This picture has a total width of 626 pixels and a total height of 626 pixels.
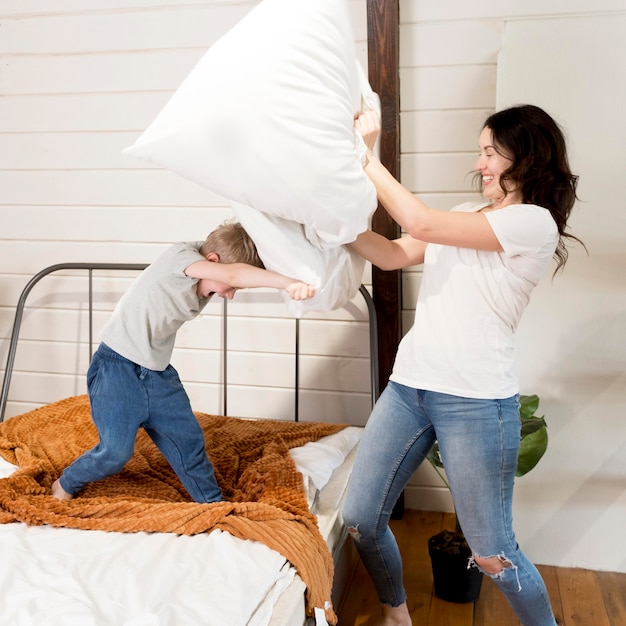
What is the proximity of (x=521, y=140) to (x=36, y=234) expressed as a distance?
6.65 ft

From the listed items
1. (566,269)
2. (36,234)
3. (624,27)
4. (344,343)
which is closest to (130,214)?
(36,234)

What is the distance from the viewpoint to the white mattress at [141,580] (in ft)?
4.79

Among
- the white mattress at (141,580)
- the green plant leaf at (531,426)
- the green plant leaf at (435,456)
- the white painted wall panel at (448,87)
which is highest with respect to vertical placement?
the white painted wall panel at (448,87)

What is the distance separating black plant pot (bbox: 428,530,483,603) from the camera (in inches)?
88.0

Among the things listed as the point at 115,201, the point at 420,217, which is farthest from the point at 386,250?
the point at 115,201

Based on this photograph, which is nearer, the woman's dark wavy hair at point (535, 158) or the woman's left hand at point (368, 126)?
the woman's left hand at point (368, 126)

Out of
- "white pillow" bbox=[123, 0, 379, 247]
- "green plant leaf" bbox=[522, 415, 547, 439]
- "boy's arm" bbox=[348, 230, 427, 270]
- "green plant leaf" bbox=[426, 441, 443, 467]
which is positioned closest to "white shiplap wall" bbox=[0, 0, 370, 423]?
"green plant leaf" bbox=[426, 441, 443, 467]

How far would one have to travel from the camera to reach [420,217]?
5.32ft

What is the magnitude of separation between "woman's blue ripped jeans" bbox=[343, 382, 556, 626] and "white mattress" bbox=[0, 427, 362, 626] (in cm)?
27

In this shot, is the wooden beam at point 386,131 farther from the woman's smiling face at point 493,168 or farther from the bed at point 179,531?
the woman's smiling face at point 493,168

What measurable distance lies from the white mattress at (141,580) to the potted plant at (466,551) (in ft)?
2.23

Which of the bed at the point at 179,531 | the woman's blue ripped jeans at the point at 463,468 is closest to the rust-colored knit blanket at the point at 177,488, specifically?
the bed at the point at 179,531

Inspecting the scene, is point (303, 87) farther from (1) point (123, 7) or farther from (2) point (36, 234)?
(2) point (36, 234)

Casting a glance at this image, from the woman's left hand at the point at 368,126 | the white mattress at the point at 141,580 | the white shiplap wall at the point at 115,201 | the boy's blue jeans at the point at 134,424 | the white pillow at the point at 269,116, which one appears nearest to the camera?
the white pillow at the point at 269,116
